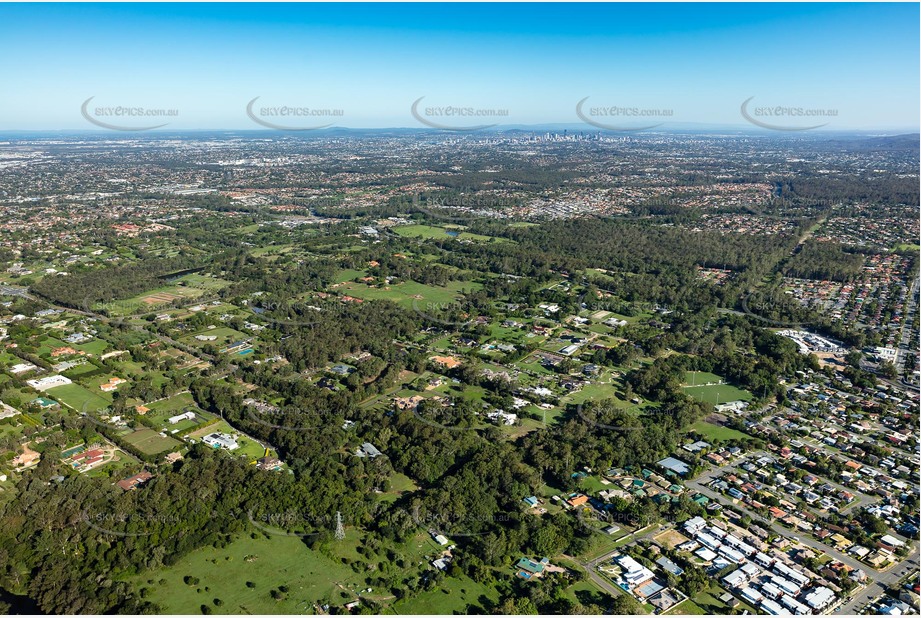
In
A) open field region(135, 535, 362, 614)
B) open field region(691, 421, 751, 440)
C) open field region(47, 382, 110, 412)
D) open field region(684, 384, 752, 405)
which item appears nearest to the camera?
open field region(135, 535, 362, 614)

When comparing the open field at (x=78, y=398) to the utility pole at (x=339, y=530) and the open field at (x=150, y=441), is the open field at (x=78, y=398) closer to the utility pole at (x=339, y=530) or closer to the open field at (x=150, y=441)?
the open field at (x=150, y=441)

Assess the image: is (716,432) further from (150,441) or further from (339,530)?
(150,441)

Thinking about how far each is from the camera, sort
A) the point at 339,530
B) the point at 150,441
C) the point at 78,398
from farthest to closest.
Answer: the point at 78,398 < the point at 150,441 < the point at 339,530

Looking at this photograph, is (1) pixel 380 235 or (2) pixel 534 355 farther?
(1) pixel 380 235

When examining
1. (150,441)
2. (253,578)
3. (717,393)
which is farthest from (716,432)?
(150,441)

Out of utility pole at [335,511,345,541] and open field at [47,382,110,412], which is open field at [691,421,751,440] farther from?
open field at [47,382,110,412]

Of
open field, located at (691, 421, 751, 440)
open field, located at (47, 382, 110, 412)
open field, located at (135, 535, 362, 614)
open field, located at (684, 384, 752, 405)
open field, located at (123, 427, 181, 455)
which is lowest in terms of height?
open field, located at (135, 535, 362, 614)

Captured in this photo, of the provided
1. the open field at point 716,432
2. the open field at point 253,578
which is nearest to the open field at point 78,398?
the open field at point 253,578

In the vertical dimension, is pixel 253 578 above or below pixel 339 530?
below

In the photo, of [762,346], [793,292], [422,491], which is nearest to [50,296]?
[422,491]

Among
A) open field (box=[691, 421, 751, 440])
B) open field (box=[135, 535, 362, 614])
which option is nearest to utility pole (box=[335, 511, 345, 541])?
open field (box=[135, 535, 362, 614])

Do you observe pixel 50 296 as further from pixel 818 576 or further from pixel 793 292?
pixel 793 292
